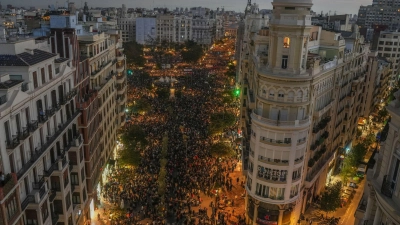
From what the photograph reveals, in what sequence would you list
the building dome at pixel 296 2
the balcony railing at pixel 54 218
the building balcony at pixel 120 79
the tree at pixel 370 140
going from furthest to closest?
the building balcony at pixel 120 79 → the tree at pixel 370 140 → the building dome at pixel 296 2 → the balcony railing at pixel 54 218

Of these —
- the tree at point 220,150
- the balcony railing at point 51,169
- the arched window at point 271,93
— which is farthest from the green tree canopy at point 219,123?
the balcony railing at point 51,169

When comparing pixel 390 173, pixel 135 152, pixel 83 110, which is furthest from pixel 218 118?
pixel 390 173

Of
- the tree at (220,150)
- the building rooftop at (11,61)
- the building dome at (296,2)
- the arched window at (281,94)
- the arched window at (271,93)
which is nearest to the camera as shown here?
the building rooftop at (11,61)

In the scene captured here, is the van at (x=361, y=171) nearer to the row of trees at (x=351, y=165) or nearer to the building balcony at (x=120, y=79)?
the row of trees at (x=351, y=165)

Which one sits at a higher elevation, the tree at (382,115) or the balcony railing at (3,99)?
the balcony railing at (3,99)

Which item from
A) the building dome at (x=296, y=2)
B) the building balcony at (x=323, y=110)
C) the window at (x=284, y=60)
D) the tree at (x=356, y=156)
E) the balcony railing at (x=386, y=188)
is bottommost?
the tree at (x=356, y=156)

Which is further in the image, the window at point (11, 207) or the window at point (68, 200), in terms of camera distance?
the window at point (68, 200)
